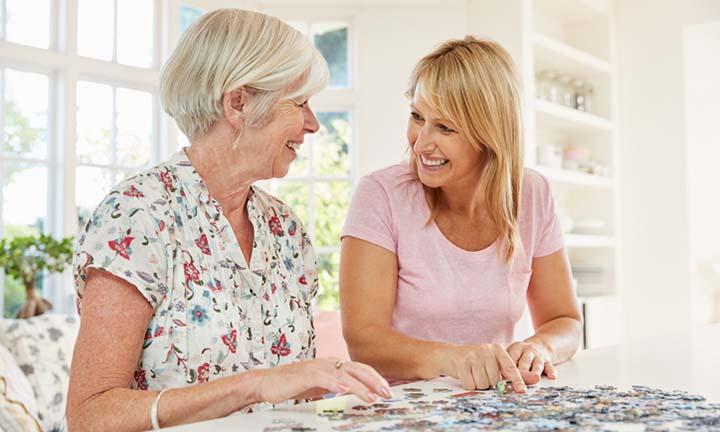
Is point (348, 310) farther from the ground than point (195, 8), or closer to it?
closer to it

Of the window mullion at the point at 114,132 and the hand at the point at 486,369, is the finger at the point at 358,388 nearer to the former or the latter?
the hand at the point at 486,369

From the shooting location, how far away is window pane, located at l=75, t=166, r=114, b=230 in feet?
15.7

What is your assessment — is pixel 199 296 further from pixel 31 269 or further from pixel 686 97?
pixel 686 97

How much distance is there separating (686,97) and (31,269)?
463 centimetres

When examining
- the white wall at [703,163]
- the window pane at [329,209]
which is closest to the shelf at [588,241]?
the white wall at [703,163]

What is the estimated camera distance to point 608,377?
62.4 inches

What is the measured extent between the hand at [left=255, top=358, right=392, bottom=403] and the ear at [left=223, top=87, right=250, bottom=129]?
22.7 inches

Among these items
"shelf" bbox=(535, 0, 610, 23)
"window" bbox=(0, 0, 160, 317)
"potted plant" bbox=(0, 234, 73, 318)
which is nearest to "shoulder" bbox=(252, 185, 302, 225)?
"potted plant" bbox=(0, 234, 73, 318)

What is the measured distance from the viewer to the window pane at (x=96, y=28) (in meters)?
4.85

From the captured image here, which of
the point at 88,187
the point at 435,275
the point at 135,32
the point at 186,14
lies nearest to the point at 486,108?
the point at 435,275

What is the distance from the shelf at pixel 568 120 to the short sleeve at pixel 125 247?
4.30m

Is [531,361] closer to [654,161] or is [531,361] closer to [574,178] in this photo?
[574,178]

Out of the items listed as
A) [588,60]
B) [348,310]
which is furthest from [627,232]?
[348,310]

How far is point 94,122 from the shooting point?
4949mm
